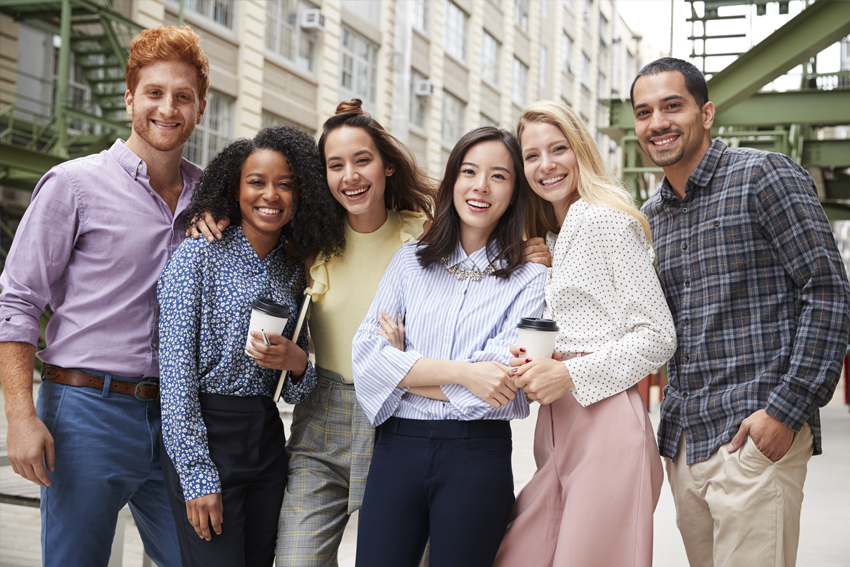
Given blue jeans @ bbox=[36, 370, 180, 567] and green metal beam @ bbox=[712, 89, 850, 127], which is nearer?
blue jeans @ bbox=[36, 370, 180, 567]

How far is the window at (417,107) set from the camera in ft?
74.2

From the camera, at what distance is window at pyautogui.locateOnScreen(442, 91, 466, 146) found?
81.2 feet

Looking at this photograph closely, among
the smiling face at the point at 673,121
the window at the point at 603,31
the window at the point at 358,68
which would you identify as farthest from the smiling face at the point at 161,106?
the window at the point at 603,31

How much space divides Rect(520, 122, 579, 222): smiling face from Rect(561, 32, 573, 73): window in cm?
3364

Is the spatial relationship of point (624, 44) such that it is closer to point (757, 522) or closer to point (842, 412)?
point (842, 412)

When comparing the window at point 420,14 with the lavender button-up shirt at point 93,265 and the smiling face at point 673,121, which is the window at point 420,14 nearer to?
the smiling face at point 673,121

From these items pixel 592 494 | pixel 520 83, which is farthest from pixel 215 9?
pixel 520 83

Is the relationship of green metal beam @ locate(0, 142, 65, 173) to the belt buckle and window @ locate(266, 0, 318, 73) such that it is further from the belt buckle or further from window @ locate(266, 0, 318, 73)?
the belt buckle

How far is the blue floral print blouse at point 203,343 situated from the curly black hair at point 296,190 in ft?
0.53

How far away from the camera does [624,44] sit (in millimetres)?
45719

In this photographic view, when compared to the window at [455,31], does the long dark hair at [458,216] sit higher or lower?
lower

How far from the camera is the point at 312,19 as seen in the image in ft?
57.4

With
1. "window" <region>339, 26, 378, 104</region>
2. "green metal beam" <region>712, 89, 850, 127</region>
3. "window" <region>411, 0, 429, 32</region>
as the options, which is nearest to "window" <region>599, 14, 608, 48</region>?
"window" <region>411, 0, 429, 32</region>

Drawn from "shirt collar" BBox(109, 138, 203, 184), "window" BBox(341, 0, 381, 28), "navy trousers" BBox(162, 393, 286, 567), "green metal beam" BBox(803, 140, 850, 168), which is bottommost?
"navy trousers" BBox(162, 393, 286, 567)
